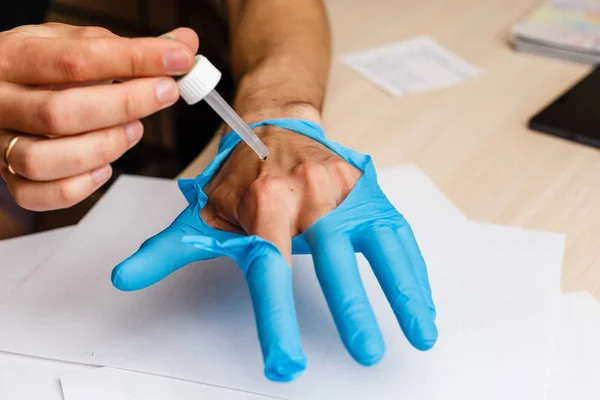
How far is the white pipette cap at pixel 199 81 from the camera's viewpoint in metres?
0.58

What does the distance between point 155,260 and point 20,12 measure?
95 centimetres

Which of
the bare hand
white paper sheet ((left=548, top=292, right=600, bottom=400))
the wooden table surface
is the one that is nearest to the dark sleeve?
the wooden table surface

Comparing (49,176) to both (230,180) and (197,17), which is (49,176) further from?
(197,17)

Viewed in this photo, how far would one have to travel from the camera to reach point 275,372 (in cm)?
50

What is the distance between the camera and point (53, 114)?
0.56 meters

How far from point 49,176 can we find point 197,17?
1336mm

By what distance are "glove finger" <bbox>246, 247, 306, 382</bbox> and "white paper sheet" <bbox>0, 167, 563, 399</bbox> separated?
0.08 m

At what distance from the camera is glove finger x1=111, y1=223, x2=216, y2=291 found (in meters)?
0.58

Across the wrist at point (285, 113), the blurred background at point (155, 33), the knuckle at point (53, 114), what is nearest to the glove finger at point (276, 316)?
the knuckle at point (53, 114)

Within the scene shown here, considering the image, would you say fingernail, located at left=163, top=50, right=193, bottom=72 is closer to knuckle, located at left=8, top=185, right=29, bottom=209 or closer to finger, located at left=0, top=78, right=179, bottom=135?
finger, located at left=0, top=78, right=179, bottom=135

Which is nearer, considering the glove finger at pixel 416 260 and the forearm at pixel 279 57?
the glove finger at pixel 416 260

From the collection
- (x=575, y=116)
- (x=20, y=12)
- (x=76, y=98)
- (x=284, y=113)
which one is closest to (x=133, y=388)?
(x=76, y=98)

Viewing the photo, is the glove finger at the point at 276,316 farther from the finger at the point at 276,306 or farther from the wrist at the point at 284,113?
the wrist at the point at 284,113

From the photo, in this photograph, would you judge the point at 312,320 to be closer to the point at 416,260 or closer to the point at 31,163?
the point at 416,260
